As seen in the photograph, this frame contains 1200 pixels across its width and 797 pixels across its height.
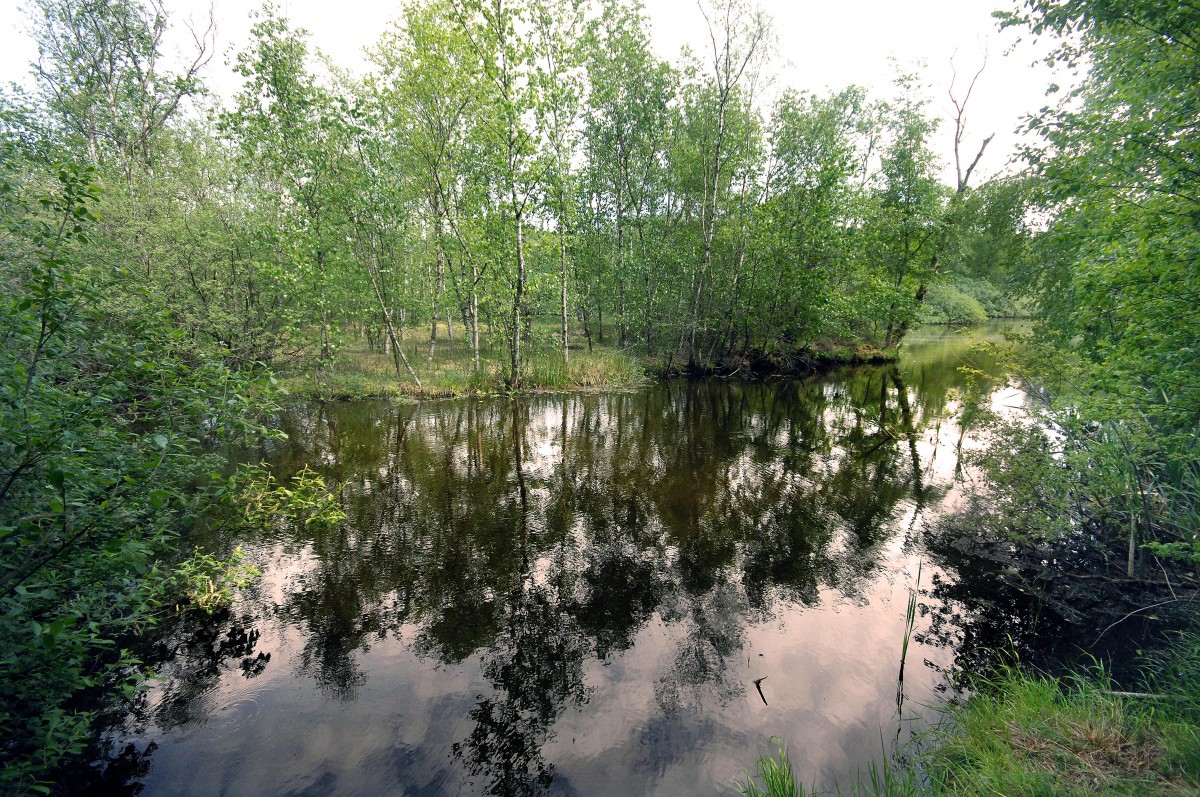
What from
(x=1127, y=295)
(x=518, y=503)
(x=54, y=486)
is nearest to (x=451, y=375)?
(x=518, y=503)

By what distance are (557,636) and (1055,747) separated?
5215mm

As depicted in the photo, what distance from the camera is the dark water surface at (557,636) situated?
464cm

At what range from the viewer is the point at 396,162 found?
83.0 ft

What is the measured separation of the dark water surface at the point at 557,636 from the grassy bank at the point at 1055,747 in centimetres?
54

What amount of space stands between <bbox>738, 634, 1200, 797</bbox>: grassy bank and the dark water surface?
538 millimetres

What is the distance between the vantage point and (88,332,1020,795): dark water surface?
464 centimetres

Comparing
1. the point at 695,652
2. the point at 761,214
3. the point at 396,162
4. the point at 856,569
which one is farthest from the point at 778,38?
the point at 695,652

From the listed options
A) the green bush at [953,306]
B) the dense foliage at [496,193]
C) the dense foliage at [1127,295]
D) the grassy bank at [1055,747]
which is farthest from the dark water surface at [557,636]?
the green bush at [953,306]

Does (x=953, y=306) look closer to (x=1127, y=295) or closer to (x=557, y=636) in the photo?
(x=1127, y=295)

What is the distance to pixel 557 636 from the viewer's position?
6.39 metres

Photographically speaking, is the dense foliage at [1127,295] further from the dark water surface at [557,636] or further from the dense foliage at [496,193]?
the dense foliage at [496,193]

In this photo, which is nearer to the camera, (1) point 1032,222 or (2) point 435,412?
(1) point 1032,222

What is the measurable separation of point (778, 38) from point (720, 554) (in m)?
29.9

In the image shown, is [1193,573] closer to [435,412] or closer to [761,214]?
[435,412]
